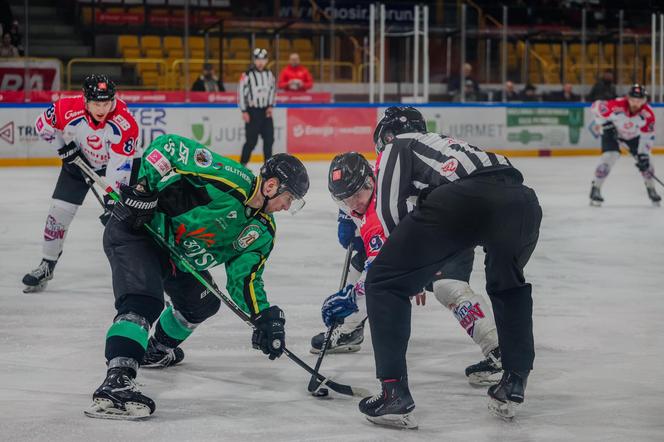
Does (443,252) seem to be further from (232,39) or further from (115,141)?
(232,39)

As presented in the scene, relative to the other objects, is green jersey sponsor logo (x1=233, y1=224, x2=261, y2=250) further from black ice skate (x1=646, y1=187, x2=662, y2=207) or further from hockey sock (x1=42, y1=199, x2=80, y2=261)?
black ice skate (x1=646, y1=187, x2=662, y2=207)

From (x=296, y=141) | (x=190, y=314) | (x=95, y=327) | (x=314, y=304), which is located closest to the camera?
(x=190, y=314)

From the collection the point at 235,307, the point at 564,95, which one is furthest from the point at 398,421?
the point at 564,95

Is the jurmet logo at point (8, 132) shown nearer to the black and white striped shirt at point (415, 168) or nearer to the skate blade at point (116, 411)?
the skate blade at point (116, 411)

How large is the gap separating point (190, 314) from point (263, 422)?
678 mm

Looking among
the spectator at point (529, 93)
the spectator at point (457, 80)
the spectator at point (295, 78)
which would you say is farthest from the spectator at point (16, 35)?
the spectator at point (529, 93)

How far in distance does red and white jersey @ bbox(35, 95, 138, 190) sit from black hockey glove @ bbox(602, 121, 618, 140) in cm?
567

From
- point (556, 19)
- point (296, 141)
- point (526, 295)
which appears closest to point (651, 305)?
point (526, 295)

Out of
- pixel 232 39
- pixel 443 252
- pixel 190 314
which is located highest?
pixel 232 39

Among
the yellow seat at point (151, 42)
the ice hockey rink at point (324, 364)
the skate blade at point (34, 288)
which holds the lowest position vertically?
the ice hockey rink at point (324, 364)

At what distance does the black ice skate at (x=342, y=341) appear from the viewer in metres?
4.18

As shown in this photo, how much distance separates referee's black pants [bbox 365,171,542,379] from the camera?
10.0 ft

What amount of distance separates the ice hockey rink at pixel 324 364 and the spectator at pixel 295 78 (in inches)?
289

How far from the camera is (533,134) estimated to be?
1570cm
